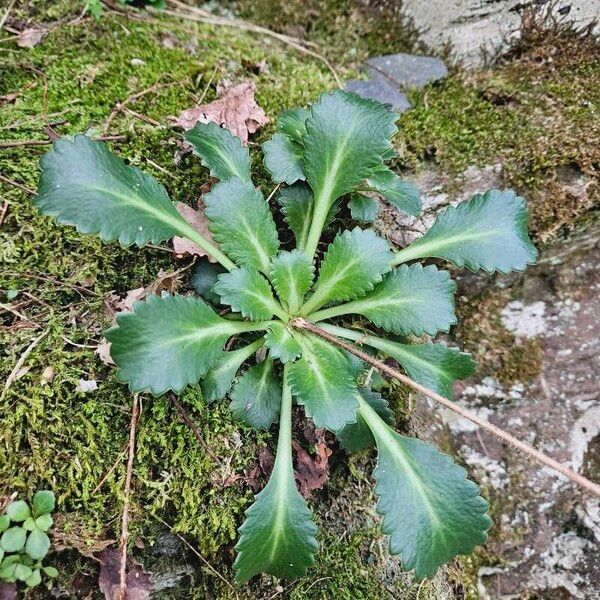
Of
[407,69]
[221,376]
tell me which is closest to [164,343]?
[221,376]

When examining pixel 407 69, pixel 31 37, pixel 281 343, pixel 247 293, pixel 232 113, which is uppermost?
pixel 407 69

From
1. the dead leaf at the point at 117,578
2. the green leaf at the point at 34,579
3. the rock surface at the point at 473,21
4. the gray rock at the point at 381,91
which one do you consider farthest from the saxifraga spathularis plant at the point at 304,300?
the rock surface at the point at 473,21

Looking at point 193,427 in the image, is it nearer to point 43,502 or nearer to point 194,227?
point 43,502

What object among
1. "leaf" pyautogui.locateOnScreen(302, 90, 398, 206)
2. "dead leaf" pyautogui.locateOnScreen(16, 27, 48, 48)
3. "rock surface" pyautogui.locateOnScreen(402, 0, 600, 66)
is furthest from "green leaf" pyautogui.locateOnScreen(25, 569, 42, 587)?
"rock surface" pyautogui.locateOnScreen(402, 0, 600, 66)

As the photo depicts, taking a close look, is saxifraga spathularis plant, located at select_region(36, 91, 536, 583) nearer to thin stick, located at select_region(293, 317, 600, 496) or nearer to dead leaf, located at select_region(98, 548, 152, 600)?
thin stick, located at select_region(293, 317, 600, 496)

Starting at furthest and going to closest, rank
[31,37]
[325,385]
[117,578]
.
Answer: [31,37]
[325,385]
[117,578]

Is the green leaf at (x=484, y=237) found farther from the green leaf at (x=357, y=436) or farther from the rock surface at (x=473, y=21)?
the rock surface at (x=473, y=21)

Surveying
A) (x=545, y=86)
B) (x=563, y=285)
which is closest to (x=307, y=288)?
(x=563, y=285)

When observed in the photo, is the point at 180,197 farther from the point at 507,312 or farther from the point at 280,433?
the point at 507,312
